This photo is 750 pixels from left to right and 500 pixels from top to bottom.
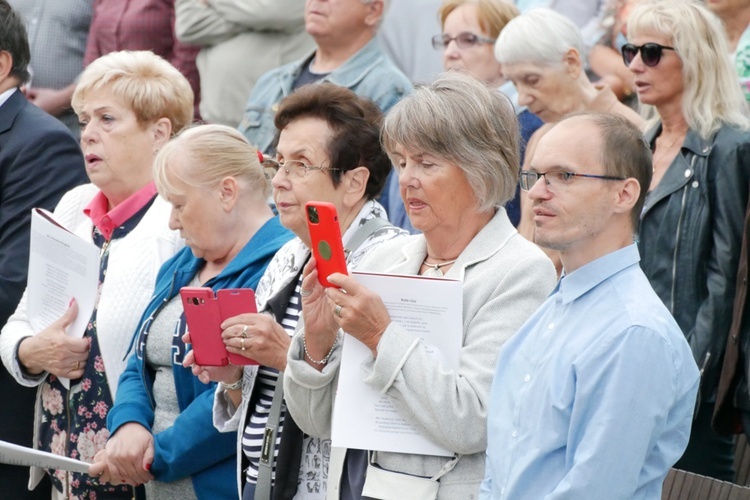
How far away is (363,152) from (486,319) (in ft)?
3.13

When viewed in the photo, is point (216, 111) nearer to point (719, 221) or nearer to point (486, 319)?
point (719, 221)

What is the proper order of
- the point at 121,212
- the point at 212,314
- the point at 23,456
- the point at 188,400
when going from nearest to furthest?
1. the point at 23,456
2. the point at 212,314
3. the point at 188,400
4. the point at 121,212

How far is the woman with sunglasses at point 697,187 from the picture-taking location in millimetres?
4527

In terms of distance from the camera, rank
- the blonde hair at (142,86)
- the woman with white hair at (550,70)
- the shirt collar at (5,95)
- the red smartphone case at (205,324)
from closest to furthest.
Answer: the red smartphone case at (205,324) < the blonde hair at (142,86) < the woman with white hair at (550,70) < the shirt collar at (5,95)

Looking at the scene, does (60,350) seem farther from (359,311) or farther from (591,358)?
(591,358)

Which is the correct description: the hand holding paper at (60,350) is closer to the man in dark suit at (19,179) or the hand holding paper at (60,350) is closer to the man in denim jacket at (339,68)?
the man in dark suit at (19,179)

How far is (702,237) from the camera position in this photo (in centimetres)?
457

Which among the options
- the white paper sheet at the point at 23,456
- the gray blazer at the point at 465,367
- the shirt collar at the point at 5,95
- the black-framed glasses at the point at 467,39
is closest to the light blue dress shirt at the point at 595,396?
the gray blazer at the point at 465,367

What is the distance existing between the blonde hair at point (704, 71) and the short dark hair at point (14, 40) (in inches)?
120

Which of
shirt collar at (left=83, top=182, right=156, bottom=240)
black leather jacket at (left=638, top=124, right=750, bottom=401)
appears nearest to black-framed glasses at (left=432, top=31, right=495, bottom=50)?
black leather jacket at (left=638, top=124, right=750, bottom=401)

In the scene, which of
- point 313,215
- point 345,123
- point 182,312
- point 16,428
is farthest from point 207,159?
point 16,428

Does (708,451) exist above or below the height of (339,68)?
below

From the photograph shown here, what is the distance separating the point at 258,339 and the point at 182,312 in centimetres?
77

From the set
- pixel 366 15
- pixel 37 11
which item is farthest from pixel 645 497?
pixel 37 11
